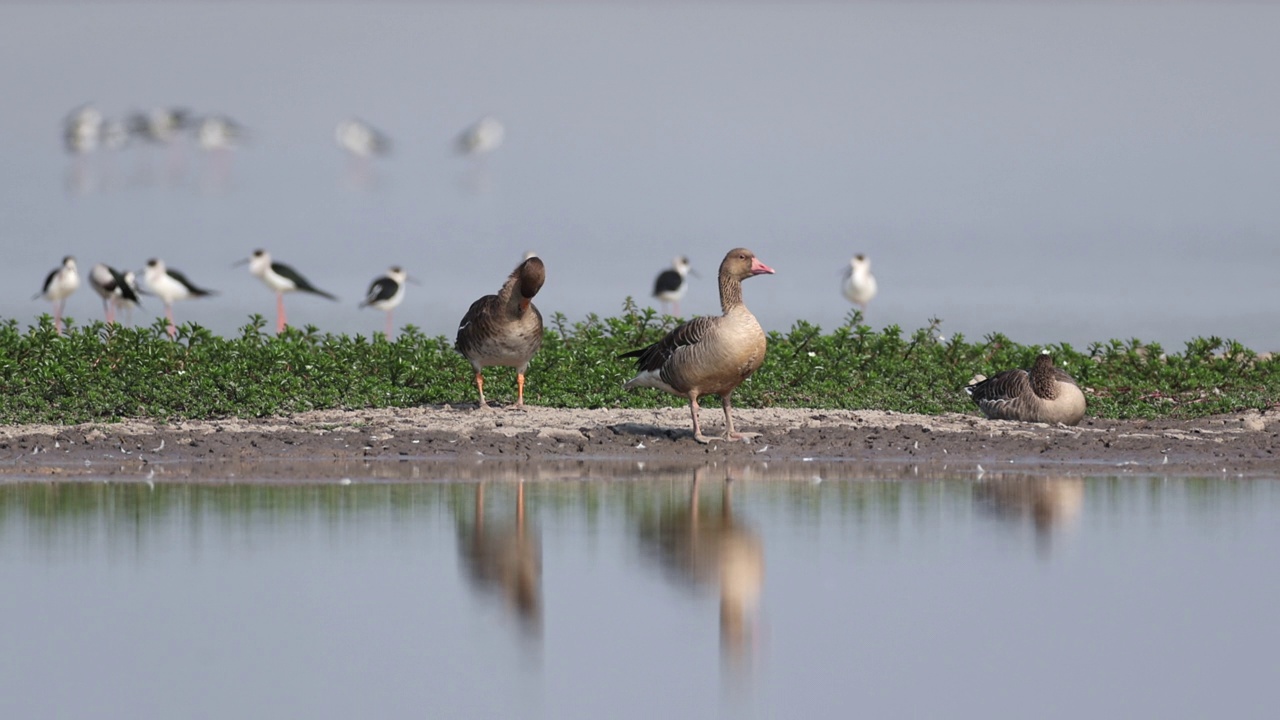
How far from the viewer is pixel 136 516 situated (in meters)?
10.8

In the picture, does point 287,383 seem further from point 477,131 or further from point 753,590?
point 477,131

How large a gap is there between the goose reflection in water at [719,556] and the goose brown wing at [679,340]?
10.7 ft

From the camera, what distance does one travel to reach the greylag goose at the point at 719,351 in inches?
575

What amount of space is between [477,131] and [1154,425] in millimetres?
40120

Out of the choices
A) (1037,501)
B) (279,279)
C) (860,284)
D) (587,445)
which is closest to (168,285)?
(279,279)

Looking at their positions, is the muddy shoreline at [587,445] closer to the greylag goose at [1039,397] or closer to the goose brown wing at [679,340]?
the greylag goose at [1039,397]

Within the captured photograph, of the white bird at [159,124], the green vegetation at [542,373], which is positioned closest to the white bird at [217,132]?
the white bird at [159,124]

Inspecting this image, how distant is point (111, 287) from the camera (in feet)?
98.1

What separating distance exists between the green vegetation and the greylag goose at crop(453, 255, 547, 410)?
889 mm

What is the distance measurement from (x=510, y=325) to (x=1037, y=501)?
6388 millimetres

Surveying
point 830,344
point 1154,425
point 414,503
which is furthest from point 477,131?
point 414,503

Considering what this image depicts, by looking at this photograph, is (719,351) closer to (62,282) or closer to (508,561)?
(508,561)

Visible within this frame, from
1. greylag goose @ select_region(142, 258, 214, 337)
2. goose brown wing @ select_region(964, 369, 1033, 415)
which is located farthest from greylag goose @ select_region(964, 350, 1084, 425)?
greylag goose @ select_region(142, 258, 214, 337)

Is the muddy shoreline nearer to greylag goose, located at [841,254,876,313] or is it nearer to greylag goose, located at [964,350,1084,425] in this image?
greylag goose, located at [964,350,1084,425]
